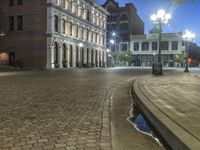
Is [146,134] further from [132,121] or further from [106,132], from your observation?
[132,121]

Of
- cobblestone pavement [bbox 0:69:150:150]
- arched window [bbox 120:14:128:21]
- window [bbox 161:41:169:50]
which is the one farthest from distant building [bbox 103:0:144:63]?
cobblestone pavement [bbox 0:69:150:150]

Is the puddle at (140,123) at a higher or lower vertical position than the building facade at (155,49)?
lower

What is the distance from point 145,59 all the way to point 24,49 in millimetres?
58967

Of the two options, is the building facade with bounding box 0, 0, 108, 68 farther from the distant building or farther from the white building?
the distant building

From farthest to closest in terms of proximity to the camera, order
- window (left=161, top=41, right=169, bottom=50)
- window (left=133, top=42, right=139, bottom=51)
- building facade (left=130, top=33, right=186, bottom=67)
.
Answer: window (left=133, top=42, right=139, bottom=51) < window (left=161, top=41, right=169, bottom=50) < building facade (left=130, top=33, right=186, bottom=67)

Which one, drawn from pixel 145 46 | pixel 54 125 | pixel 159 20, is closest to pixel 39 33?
pixel 159 20

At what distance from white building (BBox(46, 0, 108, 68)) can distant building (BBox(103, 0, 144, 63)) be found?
23.8 m

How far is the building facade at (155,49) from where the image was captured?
101812mm

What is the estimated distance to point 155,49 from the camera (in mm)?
104625

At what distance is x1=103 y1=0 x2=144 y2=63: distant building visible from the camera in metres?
105

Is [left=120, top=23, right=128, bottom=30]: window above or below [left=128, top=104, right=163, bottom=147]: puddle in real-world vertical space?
above

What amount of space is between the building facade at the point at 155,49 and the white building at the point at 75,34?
85.5ft

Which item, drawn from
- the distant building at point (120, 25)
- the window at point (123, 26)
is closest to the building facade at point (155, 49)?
the distant building at point (120, 25)

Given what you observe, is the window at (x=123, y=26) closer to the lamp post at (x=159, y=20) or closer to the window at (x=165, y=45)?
the window at (x=165, y=45)
